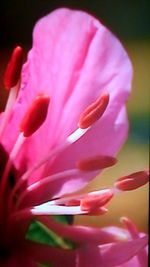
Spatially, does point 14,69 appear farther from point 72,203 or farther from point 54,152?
point 72,203

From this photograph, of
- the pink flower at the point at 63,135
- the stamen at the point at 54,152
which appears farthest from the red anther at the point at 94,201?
the stamen at the point at 54,152

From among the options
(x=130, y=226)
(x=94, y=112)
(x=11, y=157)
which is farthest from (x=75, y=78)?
(x=130, y=226)

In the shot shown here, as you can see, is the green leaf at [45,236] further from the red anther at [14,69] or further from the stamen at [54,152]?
the red anther at [14,69]

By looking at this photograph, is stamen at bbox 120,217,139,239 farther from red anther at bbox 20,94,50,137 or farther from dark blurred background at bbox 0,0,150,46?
dark blurred background at bbox 0,0,150,46

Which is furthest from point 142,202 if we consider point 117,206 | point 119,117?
point 119,117

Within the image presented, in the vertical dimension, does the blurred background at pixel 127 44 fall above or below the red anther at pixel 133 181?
above

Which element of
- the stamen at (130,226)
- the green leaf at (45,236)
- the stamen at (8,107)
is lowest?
the stamen at (130,226)

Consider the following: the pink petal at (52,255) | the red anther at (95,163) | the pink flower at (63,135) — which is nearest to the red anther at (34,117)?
the pink flower at (63,135)

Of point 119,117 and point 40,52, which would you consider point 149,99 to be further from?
point 40,52

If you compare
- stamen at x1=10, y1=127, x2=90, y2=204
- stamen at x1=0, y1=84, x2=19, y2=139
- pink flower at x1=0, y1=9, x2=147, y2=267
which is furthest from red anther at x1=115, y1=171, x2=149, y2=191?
stamen at x1=0, y1=84, x2=19, y2=139
